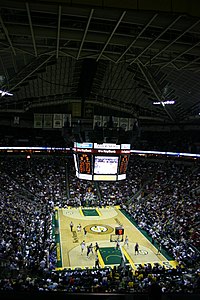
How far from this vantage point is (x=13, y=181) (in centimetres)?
3609

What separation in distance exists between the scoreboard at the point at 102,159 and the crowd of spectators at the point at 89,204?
230 inches

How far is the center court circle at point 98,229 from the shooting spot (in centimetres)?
2608

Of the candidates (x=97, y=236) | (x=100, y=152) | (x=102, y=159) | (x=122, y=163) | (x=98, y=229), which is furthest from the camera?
(x=98, y=229)

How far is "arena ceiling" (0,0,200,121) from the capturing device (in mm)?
7707

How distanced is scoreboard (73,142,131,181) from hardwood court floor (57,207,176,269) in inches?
203

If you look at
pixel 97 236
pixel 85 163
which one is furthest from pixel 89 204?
pixel 85 163

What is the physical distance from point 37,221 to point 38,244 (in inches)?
192

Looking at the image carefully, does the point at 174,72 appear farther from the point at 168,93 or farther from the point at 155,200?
the point at 155,200

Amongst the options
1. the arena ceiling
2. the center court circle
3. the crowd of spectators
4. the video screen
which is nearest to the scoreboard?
the video screen

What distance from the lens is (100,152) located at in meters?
22.5

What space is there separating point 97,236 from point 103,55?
17207 millimetres

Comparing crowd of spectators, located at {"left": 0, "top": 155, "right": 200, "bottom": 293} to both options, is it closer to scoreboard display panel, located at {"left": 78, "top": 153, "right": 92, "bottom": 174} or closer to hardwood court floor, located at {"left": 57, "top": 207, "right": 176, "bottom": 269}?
hardwood court floor, located at {"left": 57, "top": 207, "right": 176, "bottom": 269}

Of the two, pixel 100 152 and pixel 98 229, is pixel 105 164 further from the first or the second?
pixel 98 229

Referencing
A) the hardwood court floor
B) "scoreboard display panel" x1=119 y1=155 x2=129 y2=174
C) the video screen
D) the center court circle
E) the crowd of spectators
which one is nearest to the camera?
the crowd of spectators
